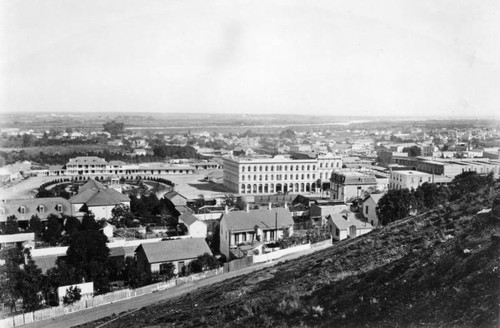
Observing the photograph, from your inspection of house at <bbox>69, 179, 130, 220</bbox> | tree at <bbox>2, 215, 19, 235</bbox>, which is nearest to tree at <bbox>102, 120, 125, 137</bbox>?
house at <bbox>69, 179, 130, 220</bbox>

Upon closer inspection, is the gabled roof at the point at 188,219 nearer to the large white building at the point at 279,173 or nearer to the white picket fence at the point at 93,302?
the white picket fence at the point at 93,302

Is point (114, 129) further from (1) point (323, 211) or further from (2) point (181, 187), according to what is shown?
(1) point (323, 211)

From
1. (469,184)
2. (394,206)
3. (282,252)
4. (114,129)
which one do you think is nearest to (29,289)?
(282,252)

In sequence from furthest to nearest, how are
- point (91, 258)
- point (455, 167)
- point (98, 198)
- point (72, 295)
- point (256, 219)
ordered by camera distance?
point (455, 167)
point (98, 198)
point (256, 219)
point (91, 258)
point (72, 295)

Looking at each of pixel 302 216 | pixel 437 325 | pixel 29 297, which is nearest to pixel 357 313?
pixel 437 325

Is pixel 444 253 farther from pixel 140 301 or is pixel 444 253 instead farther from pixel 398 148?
pixel 398 148

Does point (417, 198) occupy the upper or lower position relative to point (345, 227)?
upper
